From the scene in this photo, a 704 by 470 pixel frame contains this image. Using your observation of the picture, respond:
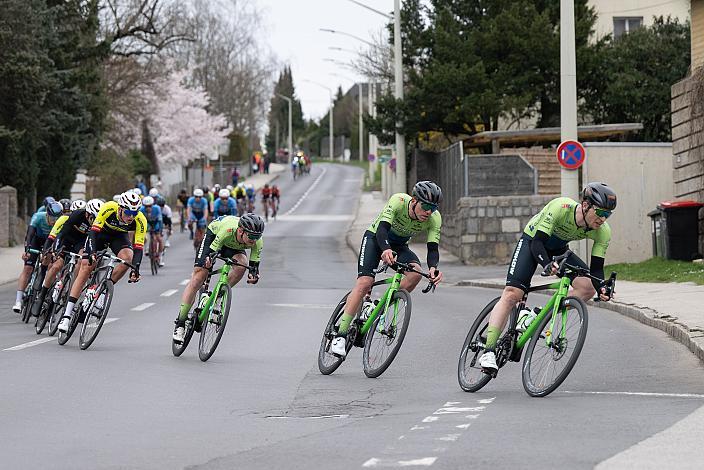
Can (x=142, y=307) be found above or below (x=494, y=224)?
below

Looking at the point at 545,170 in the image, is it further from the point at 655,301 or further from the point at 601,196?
A: the point at 601,196

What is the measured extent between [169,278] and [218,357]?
50.8ft

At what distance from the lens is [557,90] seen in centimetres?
4238

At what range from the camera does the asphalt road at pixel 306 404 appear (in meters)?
7.68

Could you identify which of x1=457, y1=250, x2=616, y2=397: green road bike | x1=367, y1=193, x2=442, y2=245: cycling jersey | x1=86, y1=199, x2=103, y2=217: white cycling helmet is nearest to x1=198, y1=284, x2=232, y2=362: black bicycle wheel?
x1=367, y1=193, x2=442, y2=245: cycling jersey

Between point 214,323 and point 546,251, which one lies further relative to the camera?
point 214,323

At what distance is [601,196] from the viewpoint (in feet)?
32.9

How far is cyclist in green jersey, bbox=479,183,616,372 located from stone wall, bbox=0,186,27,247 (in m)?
34.2

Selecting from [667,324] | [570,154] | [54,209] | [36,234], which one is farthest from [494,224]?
[667,324]

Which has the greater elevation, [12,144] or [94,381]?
[12,144]

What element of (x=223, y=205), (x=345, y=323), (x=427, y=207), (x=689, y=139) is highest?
(x=689, y=139)

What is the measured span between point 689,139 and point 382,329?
18191mm

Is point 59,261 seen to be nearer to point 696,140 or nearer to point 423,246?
point 696,140

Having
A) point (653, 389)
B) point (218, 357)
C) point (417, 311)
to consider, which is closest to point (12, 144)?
point (417, 311)
